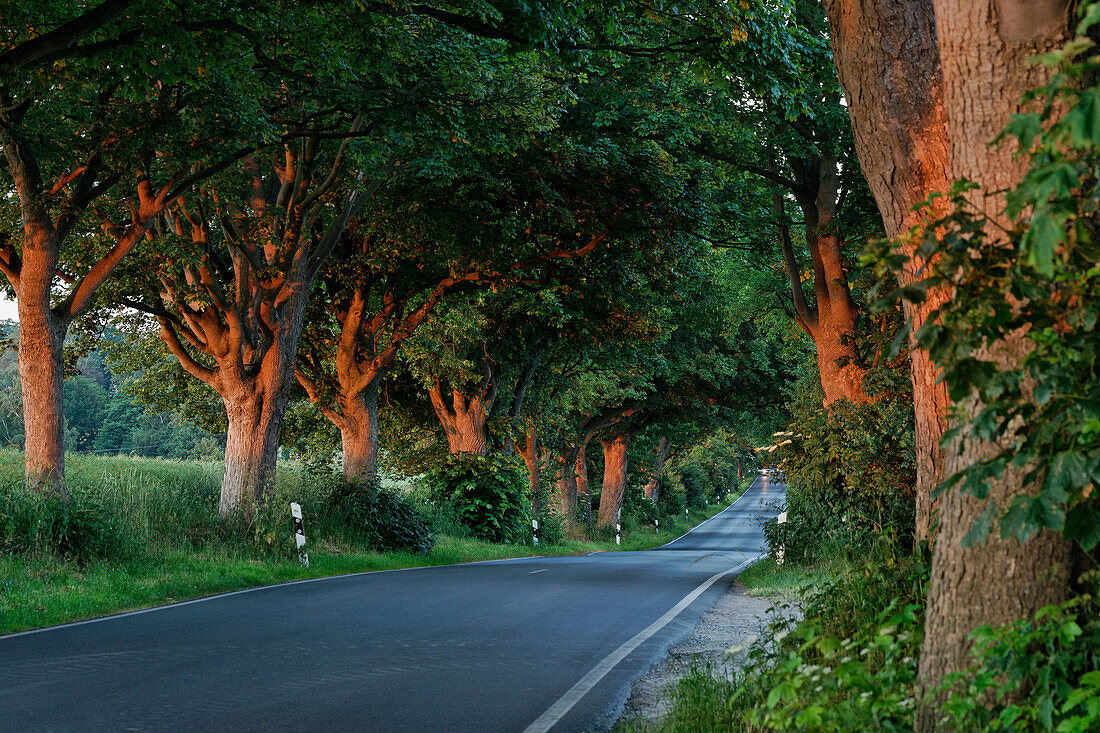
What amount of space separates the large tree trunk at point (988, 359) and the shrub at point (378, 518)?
1549cm

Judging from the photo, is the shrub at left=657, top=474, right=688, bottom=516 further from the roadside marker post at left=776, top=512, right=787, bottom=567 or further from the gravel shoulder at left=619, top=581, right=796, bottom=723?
the gravel shoulder at left=619, top=581, right=796, bottom=723

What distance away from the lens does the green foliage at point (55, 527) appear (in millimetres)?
11180

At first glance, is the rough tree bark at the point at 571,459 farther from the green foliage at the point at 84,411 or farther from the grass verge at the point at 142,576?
the green foliage at the point at 84,411

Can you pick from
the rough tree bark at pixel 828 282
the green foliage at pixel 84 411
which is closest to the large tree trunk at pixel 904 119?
the rough tree bark at pixel 828 282

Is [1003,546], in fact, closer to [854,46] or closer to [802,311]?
[854,46]

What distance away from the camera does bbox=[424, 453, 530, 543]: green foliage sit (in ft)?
82.3

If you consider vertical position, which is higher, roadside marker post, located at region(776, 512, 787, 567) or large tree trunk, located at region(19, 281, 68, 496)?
large tree trunk, located at region(19, 281, 68, 496)

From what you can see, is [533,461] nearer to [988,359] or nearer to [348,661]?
[348,661]

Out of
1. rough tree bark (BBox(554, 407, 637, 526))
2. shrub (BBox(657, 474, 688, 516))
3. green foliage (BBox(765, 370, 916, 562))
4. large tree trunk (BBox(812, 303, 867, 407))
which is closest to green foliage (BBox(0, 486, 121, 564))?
green foliage (BBox(765, 370, 916, 562))

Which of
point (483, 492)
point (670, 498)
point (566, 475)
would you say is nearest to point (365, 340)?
point (483, 492)

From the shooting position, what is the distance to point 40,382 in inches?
490

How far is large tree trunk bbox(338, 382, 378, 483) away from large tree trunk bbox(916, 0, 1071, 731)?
18.0 meters

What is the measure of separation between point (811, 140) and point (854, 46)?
9399 mm

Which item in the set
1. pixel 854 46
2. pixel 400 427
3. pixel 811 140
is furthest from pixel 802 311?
pixel 400 427
